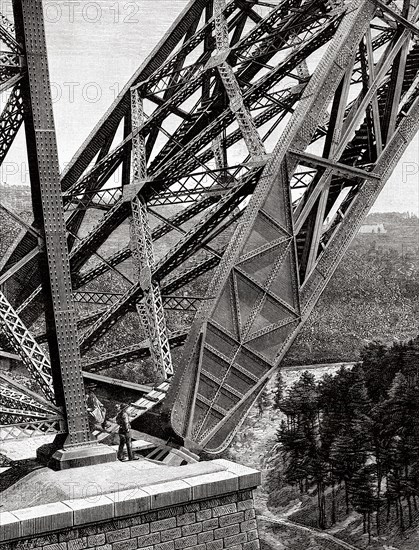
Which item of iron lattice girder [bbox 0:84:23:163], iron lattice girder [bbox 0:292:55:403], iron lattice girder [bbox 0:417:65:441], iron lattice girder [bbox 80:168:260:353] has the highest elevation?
iron lattice girder [bbox 0:84:23:163]

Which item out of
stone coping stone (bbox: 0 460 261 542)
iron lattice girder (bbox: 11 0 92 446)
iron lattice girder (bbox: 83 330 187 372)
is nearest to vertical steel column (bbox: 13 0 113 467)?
iron lattice girder (bbox: 11 0 92 446)

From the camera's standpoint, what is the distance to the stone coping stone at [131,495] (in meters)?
4.94

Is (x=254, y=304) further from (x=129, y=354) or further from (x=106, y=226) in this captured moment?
(x=106, y=226)

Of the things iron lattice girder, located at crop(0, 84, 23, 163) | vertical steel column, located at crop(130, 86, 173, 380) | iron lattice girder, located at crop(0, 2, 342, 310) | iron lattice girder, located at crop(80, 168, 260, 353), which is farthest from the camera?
iron lattice girder, located at crop(0, 2, 342, 310)

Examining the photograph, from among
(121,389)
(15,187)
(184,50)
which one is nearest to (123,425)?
(121,389)

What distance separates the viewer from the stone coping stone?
4.94 meters

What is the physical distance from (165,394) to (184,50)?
585 cm

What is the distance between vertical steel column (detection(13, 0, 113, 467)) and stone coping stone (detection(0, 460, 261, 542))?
26.0 inches

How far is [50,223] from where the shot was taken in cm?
641

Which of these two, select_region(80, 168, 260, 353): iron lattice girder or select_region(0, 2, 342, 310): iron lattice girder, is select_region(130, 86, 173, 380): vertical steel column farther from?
select_region(0, 2, 342, 310): iron lattice girder

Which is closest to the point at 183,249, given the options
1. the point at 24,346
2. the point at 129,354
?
the point at 129,354

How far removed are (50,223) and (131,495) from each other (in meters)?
2.59

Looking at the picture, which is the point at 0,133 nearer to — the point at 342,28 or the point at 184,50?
the point at 342,28

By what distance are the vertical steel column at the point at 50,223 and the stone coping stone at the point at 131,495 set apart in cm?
66
